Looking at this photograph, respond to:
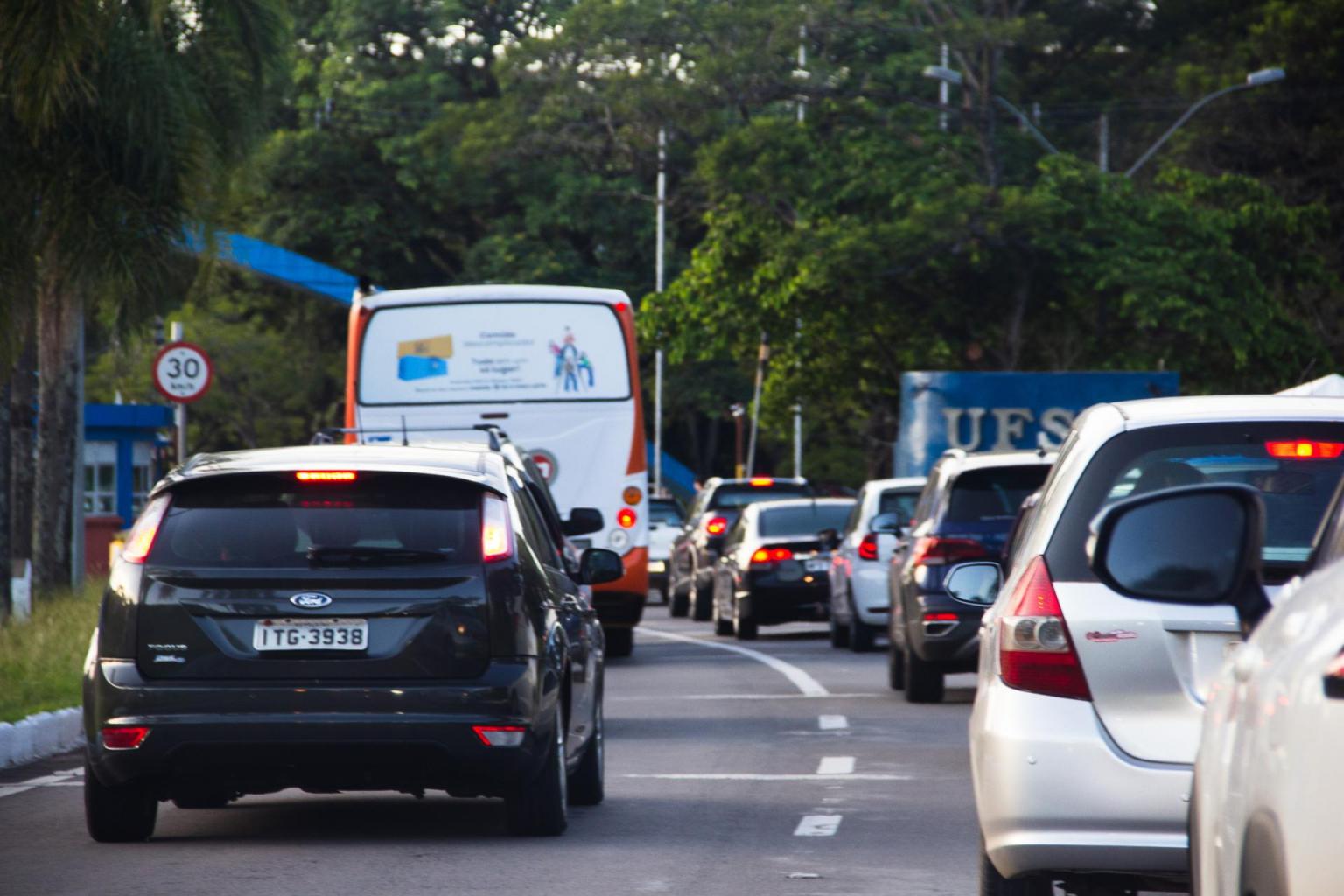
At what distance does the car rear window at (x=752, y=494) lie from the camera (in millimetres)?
32094

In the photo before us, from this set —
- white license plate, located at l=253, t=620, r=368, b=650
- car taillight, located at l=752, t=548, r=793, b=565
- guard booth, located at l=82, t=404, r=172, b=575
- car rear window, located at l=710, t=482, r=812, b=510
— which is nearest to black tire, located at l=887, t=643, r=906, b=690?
car taillight, located at l=752, t=548, r=793, b=565

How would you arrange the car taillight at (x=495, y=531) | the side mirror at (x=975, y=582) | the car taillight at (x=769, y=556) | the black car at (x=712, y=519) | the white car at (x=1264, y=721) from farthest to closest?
1. the black car at (x=712, y=519)
2. the car taillight at (x=769, y=556)
3. the car taillight at (x=495, y=531)
4. the side mirror at (x=975, y=582)
5. the white car at (x=1264, y=721)

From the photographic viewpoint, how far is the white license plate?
908 centimetres

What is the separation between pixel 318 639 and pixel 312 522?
45 cm

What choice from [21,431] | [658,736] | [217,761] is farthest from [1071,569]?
[21,431]

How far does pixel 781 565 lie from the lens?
26578 millimetres

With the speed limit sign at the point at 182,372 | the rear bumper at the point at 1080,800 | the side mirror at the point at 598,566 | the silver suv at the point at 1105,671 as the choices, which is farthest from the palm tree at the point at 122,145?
the rear bumper at the point at 1080,800

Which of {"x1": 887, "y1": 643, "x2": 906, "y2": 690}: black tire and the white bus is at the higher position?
the white bus

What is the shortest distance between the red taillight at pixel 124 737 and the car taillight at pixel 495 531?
53.4 inches

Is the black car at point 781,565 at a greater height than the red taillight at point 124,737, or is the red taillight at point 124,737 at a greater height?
the red taillight at point 124,737

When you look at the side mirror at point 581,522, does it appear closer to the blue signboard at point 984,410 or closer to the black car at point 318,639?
the black car at point 318,639

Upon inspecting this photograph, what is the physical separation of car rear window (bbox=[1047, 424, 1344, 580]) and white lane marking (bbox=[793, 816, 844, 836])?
10.1ft

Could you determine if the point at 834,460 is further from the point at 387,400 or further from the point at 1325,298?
the point at 387,400

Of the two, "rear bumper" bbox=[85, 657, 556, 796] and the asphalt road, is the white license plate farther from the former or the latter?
the asphalt road
